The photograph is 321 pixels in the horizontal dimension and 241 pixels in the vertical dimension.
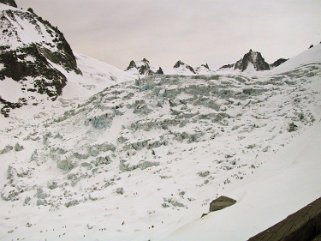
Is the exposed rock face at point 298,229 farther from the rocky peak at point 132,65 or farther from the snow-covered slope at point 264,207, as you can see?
the rocky peak at point 132,65

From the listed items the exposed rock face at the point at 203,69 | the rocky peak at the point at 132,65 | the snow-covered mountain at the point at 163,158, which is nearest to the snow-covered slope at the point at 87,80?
the snow-covered mountain at the point at 163,158

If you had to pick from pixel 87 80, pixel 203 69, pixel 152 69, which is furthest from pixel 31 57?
pixel 203 69

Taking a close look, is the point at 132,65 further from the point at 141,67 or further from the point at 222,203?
the point at 222,203

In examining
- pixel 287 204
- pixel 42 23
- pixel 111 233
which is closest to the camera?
pixel 287 204

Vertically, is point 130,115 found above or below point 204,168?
above

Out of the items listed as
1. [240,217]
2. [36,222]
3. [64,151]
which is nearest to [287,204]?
[240,217]

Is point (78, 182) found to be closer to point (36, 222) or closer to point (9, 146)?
point (36, 222)
